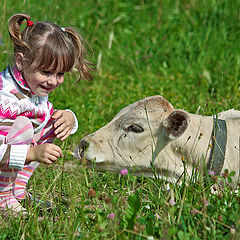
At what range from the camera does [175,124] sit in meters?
3.85

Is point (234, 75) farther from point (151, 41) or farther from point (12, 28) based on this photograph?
point (12, 28)

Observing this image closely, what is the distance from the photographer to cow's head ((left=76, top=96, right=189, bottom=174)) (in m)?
3.99

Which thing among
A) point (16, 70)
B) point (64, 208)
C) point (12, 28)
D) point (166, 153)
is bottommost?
point (64, 208)

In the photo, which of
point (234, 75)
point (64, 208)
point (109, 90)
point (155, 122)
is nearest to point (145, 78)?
point (109, 90)

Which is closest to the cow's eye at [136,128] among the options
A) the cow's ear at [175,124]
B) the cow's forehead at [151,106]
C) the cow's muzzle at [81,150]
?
the cow's forehead at [151,106]

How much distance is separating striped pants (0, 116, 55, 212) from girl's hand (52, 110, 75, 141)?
0.31 ft

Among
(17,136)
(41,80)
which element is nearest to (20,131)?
(17,136)

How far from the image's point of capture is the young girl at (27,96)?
3.56 m

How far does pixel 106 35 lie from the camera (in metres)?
7.75

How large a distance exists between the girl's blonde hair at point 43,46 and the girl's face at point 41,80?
45mm

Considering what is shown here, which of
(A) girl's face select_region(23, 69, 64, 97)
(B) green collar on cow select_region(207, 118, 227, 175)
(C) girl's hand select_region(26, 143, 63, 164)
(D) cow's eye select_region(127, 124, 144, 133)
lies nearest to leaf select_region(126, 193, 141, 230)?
(C) girl's hand select_region(26, 143, 63, 164)

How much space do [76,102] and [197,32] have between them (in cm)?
288

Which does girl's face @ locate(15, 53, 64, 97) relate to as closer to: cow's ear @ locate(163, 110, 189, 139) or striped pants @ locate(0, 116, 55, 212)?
striped pants @ locate(0, 116, 55, 212)

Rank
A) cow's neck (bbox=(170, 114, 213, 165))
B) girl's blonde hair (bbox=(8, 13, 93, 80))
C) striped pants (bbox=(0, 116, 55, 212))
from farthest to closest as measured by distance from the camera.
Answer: cow's neck (bbox=(170, 114, 213, 165)), girl's blonde hair (bbox=(8, 13, 93, 80)), striped pants (bbox=(0, 116, 55, 212))
